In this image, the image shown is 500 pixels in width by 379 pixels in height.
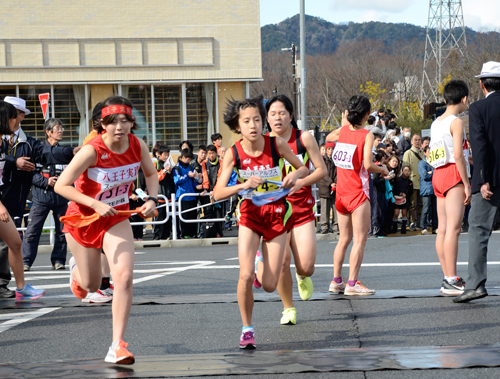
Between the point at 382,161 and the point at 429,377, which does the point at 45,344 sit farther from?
the point at 382,161

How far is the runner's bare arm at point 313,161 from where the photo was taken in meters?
5.80

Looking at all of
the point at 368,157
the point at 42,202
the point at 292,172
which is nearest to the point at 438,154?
the point at 368,157

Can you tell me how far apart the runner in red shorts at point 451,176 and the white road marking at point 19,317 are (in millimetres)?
4286

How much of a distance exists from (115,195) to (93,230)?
32 centimetres

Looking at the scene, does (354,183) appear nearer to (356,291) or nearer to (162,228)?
(356,291)

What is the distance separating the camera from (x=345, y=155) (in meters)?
7.63

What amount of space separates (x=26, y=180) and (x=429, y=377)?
6428 millimetres

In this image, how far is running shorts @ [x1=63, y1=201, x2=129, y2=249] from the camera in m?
5.27

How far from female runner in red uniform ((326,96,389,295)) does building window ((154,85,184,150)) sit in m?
18.5

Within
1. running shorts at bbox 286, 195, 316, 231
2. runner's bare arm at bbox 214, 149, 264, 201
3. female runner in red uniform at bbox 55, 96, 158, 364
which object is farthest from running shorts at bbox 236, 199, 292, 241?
female runner in red uniform at bbox 55, 96, 158, 364

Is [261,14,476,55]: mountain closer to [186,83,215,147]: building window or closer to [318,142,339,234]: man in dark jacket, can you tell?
[186,83,215,147]: building window

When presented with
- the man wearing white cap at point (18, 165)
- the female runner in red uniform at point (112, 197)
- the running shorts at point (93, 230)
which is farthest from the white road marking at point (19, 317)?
the running shorts at point (93, 230)

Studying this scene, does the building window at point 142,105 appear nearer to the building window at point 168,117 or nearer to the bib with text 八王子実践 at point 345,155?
the building window at point 168,117

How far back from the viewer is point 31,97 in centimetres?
2525
